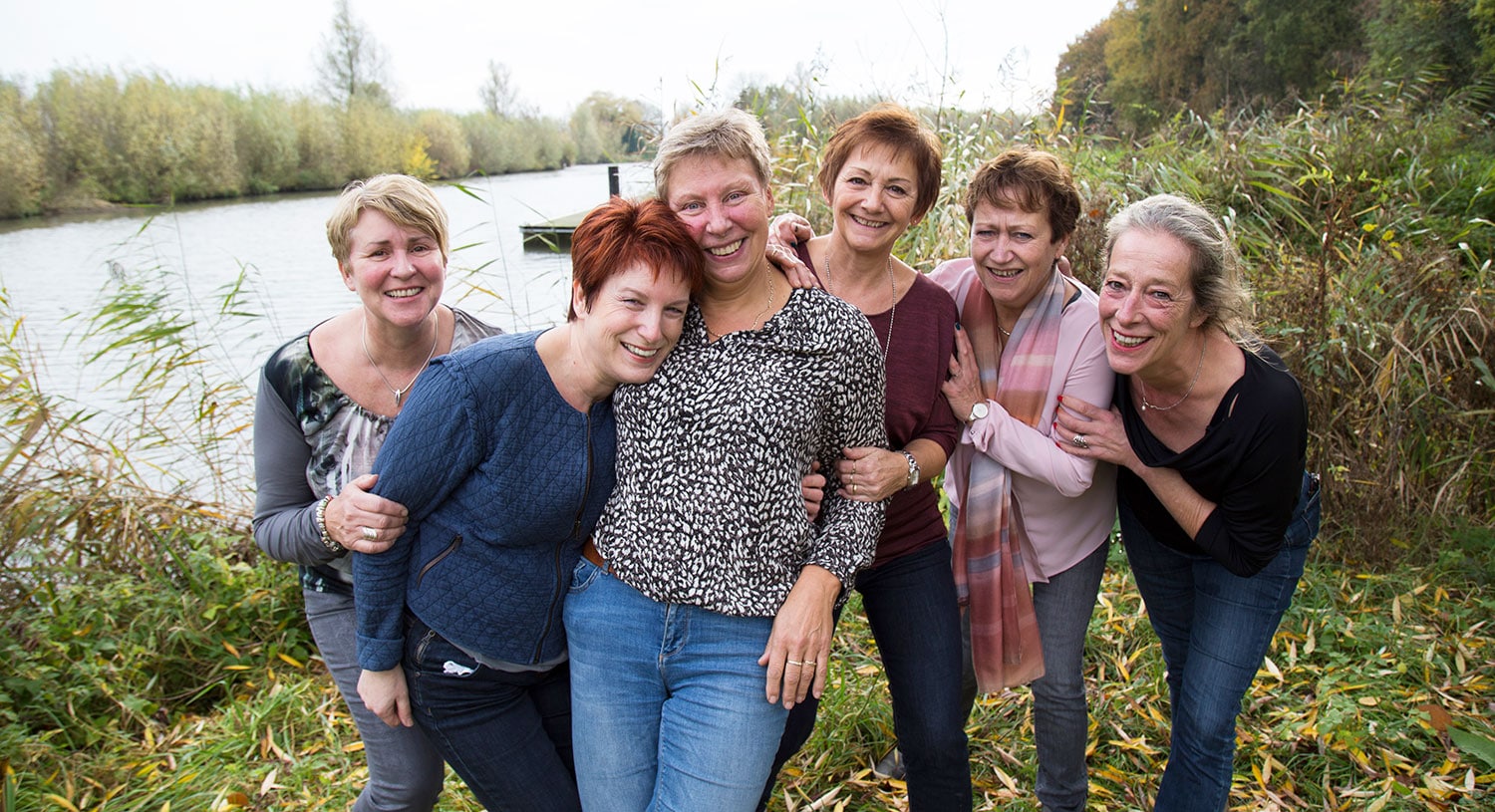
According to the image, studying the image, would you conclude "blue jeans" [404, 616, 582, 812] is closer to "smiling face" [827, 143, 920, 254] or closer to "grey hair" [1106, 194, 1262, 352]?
"smiling face" [827, 143, 920, 254]

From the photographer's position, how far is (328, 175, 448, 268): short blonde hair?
6.89ft

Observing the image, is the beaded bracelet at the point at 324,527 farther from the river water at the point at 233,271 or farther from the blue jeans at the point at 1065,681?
the river water at the point at 233,271

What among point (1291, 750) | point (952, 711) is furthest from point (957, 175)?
point (952, 711)

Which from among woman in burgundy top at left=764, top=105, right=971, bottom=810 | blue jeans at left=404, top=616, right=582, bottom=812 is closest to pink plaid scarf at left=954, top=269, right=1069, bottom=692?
woman in burgundy top at left=764, top=105, right=971, bottom=810

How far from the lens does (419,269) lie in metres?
2.13

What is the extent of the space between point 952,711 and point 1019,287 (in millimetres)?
1097

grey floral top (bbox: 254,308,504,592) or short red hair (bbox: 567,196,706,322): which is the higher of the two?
short red hair (bbox: 567,196,706,322)

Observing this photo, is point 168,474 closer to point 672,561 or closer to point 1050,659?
point 672,561

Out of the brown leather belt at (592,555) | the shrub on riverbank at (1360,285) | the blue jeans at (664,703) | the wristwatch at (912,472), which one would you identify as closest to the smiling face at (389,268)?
the brown leather belt at (592,555)

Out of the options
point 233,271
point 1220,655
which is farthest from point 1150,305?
point 233,271

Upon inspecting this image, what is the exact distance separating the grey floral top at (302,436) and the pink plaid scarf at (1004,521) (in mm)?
1583

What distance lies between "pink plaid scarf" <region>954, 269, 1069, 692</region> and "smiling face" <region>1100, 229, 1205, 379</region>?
265mm

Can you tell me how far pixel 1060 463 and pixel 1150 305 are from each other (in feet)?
1.50

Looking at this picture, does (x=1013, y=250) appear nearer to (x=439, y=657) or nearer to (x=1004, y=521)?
(x=1004, y=521)
